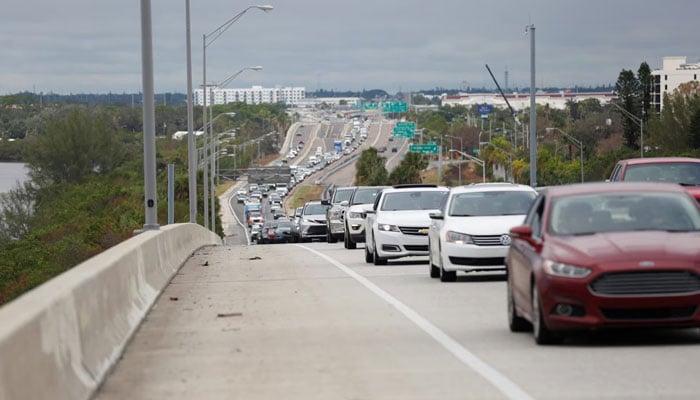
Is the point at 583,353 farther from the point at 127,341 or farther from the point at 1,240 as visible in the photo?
the point at 1,240

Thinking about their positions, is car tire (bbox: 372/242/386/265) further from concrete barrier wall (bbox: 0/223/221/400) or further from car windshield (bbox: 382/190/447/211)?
concrete barrier wall (bbox: 0/223/221/400)

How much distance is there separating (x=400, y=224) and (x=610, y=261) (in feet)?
51.5

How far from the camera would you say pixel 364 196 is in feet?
133

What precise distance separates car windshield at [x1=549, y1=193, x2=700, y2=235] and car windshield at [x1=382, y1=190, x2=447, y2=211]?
1501 cm

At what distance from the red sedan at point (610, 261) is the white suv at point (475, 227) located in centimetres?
798

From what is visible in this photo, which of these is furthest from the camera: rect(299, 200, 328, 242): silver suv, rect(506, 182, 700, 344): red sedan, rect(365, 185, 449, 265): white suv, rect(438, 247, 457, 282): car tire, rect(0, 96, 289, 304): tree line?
rect(0, 96, 289, 304): tree line

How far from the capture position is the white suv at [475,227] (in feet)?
72.2

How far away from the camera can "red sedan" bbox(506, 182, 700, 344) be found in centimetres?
1241

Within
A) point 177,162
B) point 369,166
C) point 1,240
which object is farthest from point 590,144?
point 1,240

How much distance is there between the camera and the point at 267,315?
56.1 ft

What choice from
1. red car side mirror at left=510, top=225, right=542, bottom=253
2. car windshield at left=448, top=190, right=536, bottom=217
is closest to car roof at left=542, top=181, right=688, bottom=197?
red car side mirror at left=510, top=225, right=542, bottom=253

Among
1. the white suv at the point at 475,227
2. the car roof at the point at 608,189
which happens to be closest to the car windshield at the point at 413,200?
the white suv at the point at 475,227

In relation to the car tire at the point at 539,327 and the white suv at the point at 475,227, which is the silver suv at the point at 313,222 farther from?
the car tire at the point at 539,327

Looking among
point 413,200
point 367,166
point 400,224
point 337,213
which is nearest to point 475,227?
point 400,224
